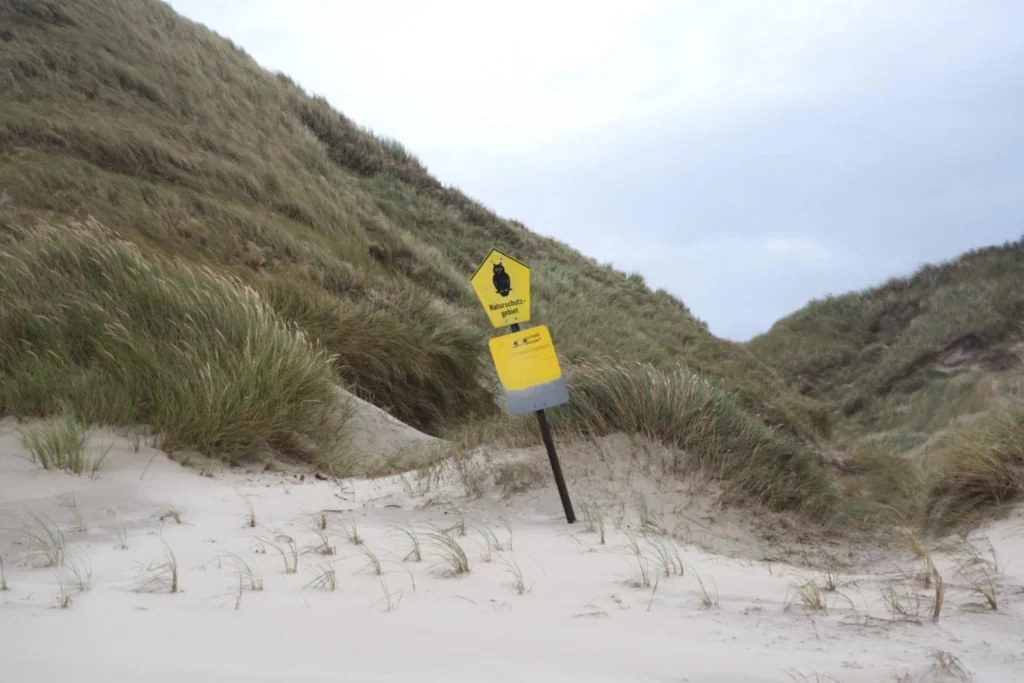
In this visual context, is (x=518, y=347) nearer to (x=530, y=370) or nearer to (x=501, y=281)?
(x=530, y=370)

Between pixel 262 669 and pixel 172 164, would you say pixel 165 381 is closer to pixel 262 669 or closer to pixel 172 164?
pixel 262 669

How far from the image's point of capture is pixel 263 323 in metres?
6.61

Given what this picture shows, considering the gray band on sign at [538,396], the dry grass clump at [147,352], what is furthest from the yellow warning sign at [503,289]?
the dry grass clump at [147,352]

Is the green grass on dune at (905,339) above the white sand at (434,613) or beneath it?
above

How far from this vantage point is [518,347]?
4348 millimetres

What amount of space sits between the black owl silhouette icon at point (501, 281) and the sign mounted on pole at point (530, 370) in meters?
0.25

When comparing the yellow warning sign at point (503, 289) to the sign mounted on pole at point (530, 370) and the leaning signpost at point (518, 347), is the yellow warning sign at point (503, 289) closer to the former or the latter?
the leaning signpost at point (518, 347)

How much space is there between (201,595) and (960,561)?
3.22 m

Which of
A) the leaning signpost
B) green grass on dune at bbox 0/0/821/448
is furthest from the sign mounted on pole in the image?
green grass on dune at bbox 0/0/821/448

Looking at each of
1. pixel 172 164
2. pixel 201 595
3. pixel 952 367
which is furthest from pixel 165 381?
pixel 952 367

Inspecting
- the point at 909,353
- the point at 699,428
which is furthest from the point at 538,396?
the point at 909,353

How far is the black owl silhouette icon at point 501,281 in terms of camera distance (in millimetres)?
4367

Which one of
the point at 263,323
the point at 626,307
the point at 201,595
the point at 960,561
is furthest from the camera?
the point at 626,307

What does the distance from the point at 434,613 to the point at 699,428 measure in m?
2.97
